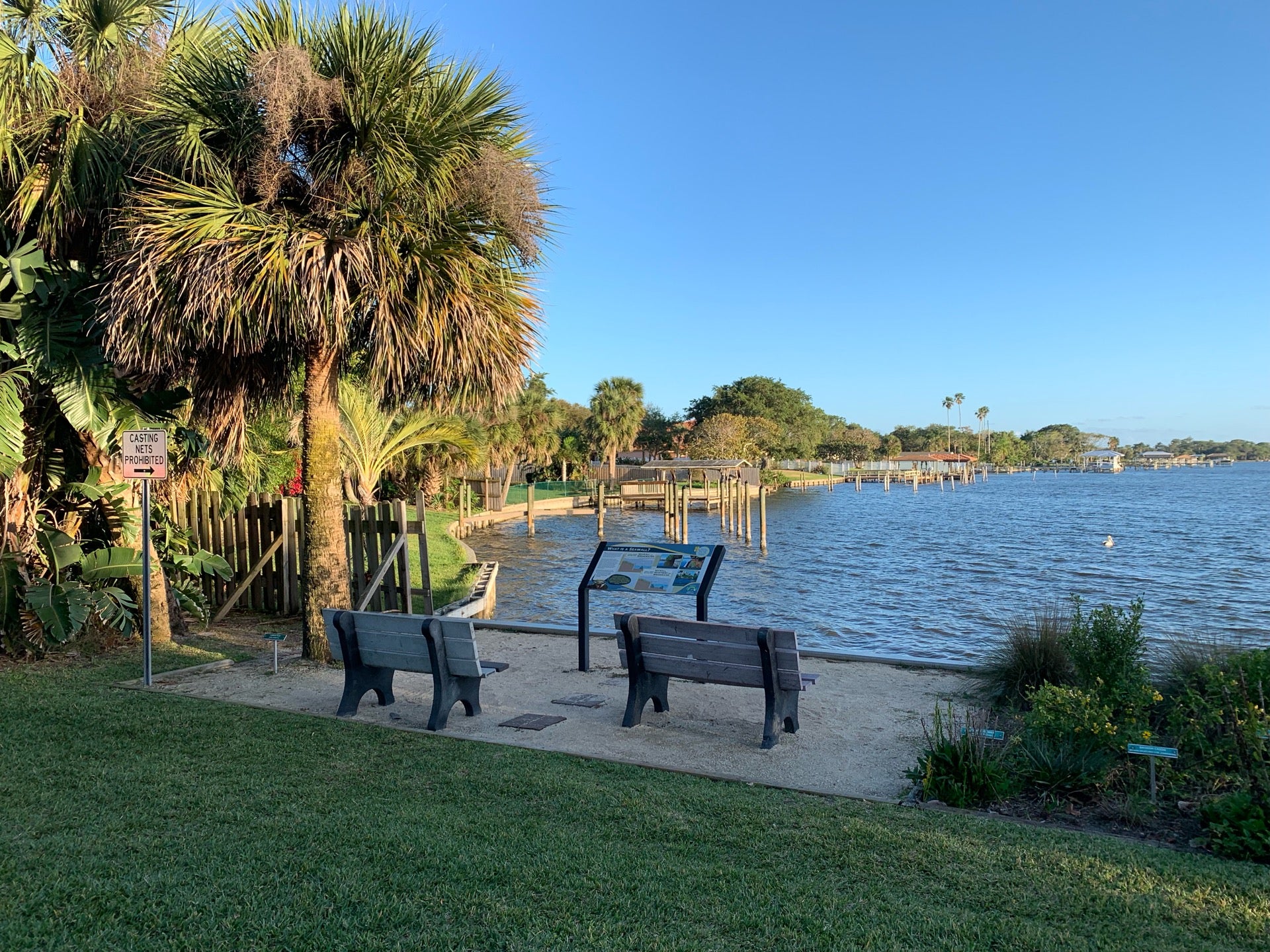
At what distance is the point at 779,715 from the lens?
667 cm

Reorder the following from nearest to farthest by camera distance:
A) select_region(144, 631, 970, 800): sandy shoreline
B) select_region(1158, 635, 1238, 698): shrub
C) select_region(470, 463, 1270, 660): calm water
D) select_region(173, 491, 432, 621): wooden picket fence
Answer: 1. select_region(144, 631, 970, 800): sandy shoreline
2. select_region(1158, 635, 1238, 698): shrub
3. select_region(173, 491, 432, 621): wooden picket fence
4. select_region(470, 463, 1270, 660): calm water

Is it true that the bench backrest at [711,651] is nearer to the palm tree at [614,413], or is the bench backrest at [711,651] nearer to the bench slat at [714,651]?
the bench slat at [714,651]

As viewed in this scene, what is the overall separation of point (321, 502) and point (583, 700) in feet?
11.8

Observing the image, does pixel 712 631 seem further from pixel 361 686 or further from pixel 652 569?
pixel 361 686

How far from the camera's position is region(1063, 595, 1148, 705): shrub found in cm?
Answer: 637

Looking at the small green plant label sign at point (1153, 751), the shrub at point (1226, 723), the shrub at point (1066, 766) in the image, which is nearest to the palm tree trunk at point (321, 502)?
the shrub at point (1066, 766)

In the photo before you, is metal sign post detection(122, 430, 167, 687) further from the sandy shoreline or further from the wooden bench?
the wooden bench

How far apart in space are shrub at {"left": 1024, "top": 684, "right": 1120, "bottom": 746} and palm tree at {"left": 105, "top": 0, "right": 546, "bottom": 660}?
19.8ft

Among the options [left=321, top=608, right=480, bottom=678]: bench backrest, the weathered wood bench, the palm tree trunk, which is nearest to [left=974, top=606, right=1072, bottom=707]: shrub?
the weathered wood bench

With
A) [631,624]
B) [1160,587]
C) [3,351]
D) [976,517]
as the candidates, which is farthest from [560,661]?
[976,517]

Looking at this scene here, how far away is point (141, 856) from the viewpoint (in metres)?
4.36

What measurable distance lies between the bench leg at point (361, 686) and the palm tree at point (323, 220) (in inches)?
89.1

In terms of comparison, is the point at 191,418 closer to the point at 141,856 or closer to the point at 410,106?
the point at 410,106

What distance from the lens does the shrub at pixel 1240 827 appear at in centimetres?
443
